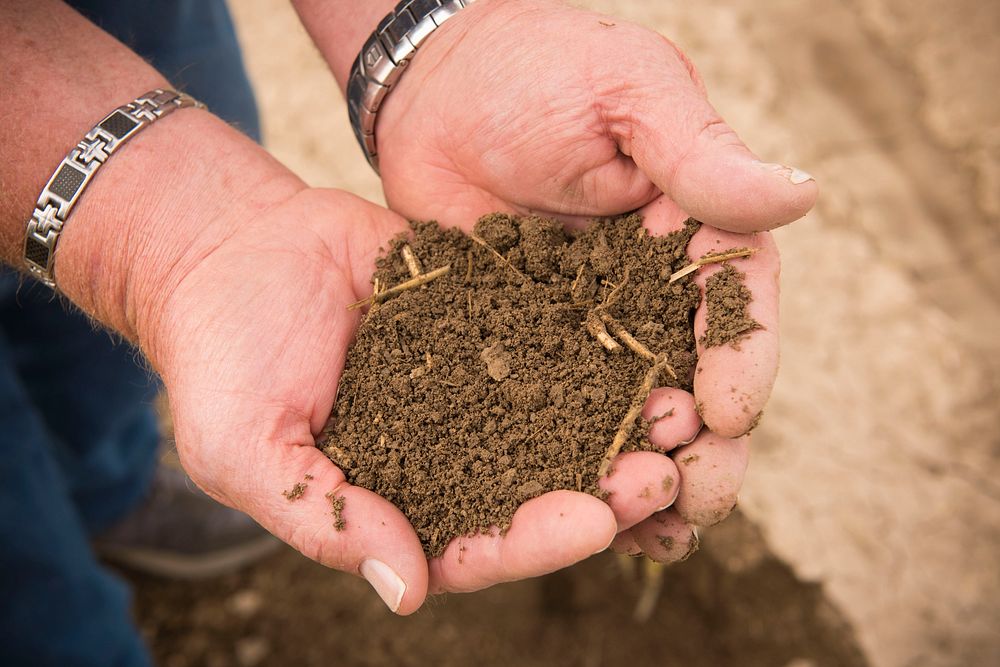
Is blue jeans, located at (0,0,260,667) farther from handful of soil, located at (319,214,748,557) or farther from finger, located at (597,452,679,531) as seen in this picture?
finger, located at (597,452,679,531)

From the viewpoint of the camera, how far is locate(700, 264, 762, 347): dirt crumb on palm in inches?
59.1

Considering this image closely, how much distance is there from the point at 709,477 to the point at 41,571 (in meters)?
1.85

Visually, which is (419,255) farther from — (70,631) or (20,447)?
(70,631)

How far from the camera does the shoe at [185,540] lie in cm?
303

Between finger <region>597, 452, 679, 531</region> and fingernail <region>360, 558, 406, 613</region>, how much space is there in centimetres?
41

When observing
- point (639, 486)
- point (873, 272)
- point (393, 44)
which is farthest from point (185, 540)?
point (873, 272)

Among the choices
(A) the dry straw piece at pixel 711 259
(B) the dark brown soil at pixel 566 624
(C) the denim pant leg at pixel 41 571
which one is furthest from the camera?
(B) the dark brown soil at pixel 566 624

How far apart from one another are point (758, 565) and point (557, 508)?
1.63 metres

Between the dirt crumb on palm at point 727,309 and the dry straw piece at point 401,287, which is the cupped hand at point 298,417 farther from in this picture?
the dirt crumb on palm at point 727,309

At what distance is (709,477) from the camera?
4.90ft

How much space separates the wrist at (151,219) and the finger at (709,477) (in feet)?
3.53

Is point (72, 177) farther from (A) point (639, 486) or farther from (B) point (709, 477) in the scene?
(B) point (709, 477)

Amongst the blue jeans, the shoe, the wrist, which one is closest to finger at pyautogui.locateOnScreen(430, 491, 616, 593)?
the wrist

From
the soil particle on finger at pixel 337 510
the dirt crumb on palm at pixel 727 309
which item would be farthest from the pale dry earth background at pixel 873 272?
the soil particle on finger at pixel 337 510
